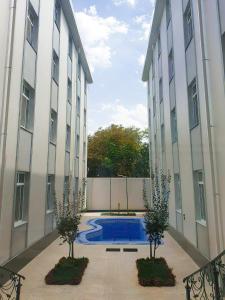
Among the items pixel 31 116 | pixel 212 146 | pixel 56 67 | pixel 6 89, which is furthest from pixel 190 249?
pixel 56 67

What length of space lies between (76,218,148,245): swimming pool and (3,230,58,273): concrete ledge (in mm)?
1515

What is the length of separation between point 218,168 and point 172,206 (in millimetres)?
7251

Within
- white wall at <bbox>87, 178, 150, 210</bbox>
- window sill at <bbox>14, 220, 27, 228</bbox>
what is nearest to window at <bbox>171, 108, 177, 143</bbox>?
window sill at <bbox>14, 220, 27, 228</bbox>

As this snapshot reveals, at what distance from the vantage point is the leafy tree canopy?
3159cm

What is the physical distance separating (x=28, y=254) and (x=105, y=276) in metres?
2.92

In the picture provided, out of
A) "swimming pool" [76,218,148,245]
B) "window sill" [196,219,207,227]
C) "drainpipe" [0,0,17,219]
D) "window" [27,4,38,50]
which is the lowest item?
"swimming pool" [76,218,148,245]

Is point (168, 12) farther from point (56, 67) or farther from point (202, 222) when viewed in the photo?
point (202, 222)

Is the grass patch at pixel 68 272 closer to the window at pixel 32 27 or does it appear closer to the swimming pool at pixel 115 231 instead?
the swimming pool at pixel 115 231

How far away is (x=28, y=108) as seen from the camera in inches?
373

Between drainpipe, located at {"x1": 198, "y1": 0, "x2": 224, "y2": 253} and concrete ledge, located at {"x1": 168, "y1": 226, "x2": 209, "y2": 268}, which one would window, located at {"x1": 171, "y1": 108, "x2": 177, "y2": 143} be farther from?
drainpipe, located at {"x1": 198, "y1": 0, "x2": 224, "y2": 253}

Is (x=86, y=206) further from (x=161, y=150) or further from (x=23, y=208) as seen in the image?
(x=23, y=208)

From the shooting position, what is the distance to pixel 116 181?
1005 inches

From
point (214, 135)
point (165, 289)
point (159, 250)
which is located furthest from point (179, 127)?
point (165, 289)

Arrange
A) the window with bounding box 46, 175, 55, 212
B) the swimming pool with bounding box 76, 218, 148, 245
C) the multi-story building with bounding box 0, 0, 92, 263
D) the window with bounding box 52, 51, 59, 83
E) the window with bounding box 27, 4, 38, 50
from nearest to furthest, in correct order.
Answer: the multi-story building with bounding box 0, 0, 92, 263
the window with bounding box 27, 4, 38, 50
the window with bounding box 46, 175, 55, 212
the window with bounding box 52, 51, 59, 83
the swimming pool with bounding box 76, 218, 148, 245
